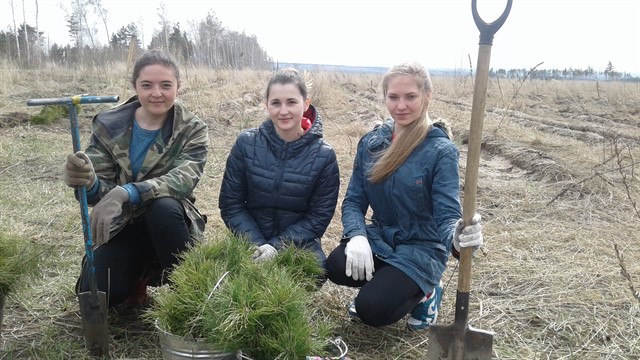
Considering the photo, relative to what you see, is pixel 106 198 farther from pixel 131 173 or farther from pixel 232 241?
pixel 232 241

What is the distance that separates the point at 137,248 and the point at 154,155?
502 mm

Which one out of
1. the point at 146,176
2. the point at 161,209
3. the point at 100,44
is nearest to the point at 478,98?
the point at 161,209

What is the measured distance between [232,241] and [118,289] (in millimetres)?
756

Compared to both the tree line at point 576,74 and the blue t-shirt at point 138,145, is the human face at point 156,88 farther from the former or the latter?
the tree line at point 576,74

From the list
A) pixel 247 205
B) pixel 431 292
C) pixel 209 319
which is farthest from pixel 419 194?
pixel 209 319

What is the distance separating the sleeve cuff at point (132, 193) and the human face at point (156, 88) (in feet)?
1.51

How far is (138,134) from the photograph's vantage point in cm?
272

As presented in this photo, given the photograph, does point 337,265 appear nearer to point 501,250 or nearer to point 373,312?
point 373,312

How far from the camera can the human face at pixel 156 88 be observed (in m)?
2.62

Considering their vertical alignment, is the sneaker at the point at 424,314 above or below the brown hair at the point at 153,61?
below

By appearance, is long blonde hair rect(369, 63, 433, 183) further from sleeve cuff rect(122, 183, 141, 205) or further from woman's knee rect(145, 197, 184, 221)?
sleeve cuff rect(122, 183, 141, 205)

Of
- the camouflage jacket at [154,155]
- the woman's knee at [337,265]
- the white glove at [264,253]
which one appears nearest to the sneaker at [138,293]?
the camouflage jacket at [154,155]

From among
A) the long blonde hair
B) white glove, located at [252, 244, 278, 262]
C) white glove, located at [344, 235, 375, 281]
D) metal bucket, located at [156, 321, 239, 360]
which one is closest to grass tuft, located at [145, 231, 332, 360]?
metal bucket, located at [156, 321, 239, 360]

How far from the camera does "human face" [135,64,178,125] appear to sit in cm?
262
